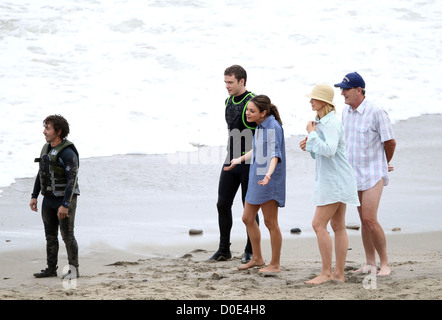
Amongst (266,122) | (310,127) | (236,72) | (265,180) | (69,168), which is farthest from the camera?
(236,72)

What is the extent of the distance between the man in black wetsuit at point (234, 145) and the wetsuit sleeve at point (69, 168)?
1523mm

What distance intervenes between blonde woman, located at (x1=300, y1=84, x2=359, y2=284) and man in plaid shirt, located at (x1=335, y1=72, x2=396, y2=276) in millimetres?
329

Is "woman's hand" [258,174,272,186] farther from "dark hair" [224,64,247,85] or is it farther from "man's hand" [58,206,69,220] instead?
"man's hand" [58,206,69,220]

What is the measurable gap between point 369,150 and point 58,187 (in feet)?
9.16

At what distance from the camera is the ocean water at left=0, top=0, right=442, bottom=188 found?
12.9 meters

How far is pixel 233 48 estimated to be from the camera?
19000 millimetres

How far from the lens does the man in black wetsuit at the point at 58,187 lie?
5656mm

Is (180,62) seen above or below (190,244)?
above

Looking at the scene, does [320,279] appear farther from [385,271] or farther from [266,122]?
[266,122]

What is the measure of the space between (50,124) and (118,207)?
9.72 ft

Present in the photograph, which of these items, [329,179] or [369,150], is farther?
[369,150]

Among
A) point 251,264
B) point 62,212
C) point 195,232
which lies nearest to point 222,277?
point 251,264

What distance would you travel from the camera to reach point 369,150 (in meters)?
5.48

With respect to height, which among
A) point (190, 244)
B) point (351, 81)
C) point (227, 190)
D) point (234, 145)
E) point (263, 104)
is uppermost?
point (351, 81)
